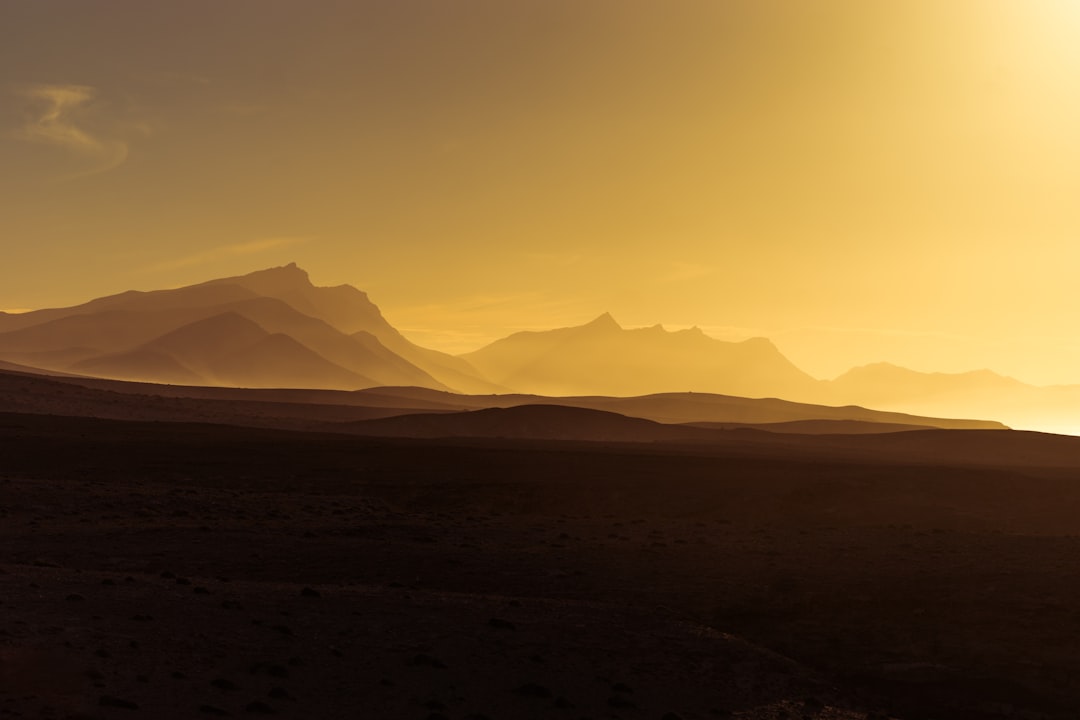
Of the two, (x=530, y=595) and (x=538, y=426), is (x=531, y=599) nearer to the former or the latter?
(x=530, y=595)

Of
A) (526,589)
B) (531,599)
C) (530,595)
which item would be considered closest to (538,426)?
(526,589)

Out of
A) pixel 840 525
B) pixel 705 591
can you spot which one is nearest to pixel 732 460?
pixel 840 525

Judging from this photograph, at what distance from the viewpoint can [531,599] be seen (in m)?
23.9

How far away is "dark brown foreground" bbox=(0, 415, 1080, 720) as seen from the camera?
54.7 ft

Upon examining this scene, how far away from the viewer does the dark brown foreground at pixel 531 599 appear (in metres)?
16.7

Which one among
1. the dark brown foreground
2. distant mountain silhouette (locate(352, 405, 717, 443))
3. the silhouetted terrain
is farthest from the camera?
distant mountain silhouette (locate(352, 405, 717, 443))

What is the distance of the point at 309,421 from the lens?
370 ft

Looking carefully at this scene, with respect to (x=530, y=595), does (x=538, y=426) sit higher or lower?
higher

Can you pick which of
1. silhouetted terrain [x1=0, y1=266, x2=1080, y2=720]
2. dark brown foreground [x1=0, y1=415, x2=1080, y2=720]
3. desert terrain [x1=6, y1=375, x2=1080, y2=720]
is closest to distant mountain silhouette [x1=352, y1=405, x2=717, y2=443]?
silhouetted terrain [x1=0, y1=266, x2=1080, y2=720]

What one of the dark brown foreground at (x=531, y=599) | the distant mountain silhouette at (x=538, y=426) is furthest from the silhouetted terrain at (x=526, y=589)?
the distant mountain silhouette at (x=538, y=426)

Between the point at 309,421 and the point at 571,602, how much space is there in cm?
9258

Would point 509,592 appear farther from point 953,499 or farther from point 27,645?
point 953,499

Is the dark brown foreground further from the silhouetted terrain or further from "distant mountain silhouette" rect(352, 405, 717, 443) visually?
"distant mountain silhouette" rect(352, 405, 717, 443)

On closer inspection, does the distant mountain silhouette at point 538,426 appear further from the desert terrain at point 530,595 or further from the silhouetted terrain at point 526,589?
the desert terrain at point 530,595
